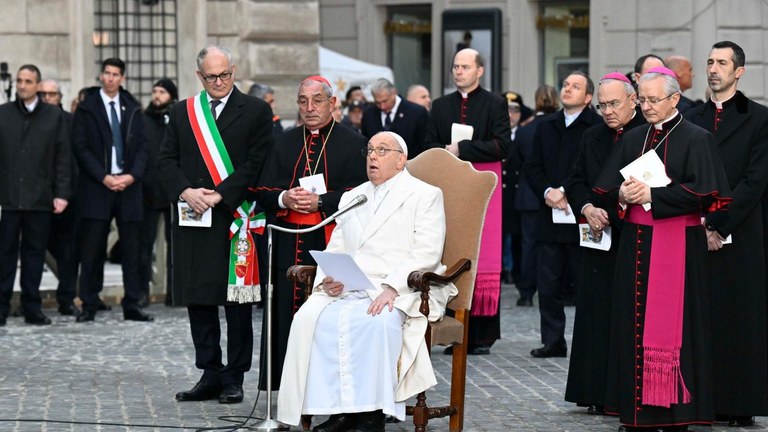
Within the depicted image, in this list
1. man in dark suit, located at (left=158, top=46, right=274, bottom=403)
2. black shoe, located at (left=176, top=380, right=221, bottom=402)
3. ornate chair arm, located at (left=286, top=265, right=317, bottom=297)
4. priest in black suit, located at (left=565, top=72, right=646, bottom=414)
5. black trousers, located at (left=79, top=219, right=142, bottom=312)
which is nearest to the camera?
ornate chair arm, located at (left=286, top=265, right=317, bottom=297)

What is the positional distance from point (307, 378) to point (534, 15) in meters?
19.6

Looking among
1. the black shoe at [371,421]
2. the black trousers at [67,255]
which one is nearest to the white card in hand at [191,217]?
the black shoe at [371,421]

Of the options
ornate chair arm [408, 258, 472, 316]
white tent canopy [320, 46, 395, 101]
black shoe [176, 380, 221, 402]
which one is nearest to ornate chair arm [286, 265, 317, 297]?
ornate chair arm [408, 258, 472, 316]

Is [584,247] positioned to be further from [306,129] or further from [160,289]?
[160,289]

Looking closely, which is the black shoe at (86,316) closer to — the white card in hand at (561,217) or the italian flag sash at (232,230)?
the white card in hand at (561,217)

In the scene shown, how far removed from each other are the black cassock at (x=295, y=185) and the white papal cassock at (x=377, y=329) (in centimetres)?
49

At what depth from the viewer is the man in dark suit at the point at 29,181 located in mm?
13945

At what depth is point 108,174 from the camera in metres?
14.1

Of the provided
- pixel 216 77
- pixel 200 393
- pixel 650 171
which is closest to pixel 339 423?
pixel 200 393

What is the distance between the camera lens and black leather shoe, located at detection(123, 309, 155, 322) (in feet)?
46.3

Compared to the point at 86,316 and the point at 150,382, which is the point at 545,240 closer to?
the point at 150,382

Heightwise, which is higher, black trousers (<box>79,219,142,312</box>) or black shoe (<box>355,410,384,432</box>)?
black trousers (<box>79,219,142,312</box>)

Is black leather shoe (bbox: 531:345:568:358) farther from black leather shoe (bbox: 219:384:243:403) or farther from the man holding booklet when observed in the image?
the man holding booklet

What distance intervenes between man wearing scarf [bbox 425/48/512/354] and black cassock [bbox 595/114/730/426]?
9.46 ft
